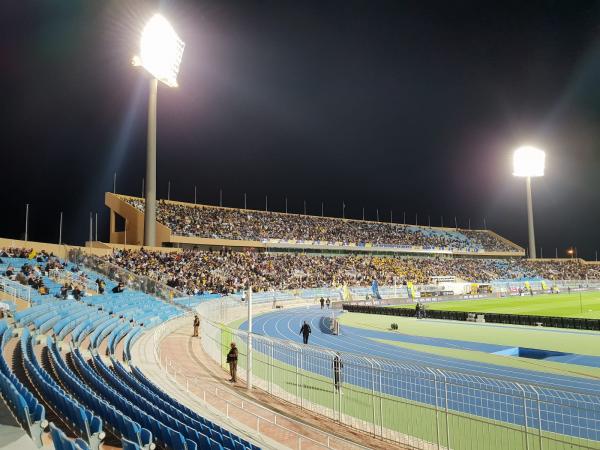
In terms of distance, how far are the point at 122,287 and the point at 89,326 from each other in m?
10.7

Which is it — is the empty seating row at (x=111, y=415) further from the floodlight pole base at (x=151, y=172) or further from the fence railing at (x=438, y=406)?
the floodlight pole base at (x=151, y=172)

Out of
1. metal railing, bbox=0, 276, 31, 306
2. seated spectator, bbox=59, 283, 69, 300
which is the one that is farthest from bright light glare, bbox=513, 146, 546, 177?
metal railing, bbox=0, 276, 31, 306

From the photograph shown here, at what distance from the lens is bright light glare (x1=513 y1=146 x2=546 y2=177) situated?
9138cm

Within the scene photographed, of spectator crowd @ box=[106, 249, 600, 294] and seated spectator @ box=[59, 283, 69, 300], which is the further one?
spectator crowd @ box=[106, 249, 600, 294]

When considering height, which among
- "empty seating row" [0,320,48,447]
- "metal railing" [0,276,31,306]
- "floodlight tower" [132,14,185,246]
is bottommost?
"empty seating row" [0,320,48,447]

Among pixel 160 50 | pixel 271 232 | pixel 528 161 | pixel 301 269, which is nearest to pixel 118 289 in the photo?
pixel 160 50

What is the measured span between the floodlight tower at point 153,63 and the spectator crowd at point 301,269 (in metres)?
5.31

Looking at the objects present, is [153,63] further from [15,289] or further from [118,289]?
[15,289]

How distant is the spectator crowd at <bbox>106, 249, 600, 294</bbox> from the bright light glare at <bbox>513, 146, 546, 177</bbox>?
62.6ft

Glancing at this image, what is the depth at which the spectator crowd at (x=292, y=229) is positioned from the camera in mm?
57406

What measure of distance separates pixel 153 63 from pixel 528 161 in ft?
255

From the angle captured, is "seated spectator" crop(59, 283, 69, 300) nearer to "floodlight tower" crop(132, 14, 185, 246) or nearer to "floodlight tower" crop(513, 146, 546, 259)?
"floodlight tower" crop(132, 14, 185, 246)

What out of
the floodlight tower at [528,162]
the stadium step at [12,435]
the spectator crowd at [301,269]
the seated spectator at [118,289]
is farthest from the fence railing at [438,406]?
the floodlight tower at [528,162]

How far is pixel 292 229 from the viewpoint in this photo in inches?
2746
